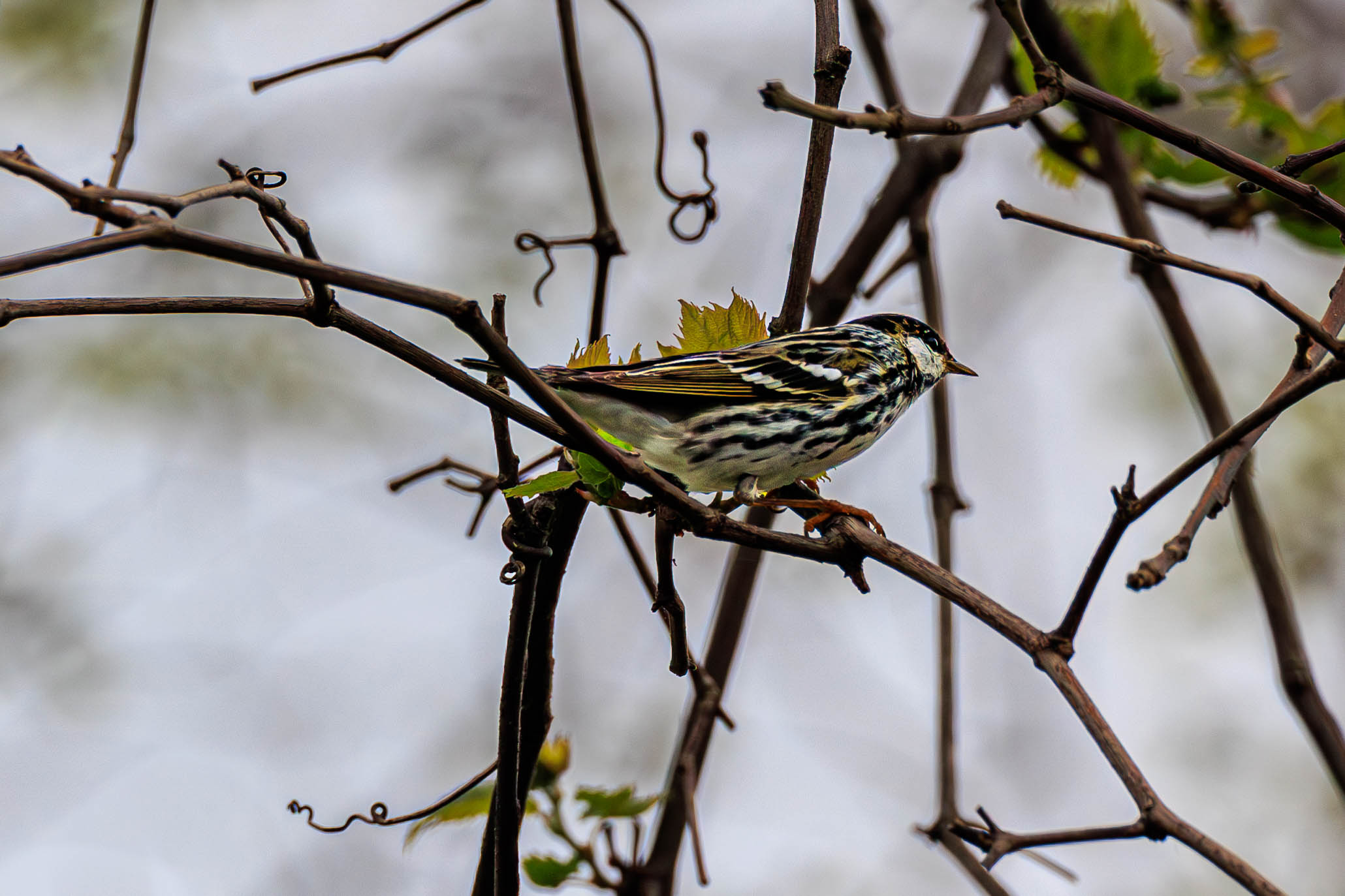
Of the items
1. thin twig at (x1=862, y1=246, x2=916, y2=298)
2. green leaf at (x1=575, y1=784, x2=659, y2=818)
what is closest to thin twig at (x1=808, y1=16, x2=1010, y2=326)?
thin twig at (x1=862, y1=246, x2=916, y2=298)

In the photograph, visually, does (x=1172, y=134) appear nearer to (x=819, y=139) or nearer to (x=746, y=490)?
(x=819, y=139)

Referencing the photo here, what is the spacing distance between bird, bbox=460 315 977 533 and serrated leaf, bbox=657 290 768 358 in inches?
7.5

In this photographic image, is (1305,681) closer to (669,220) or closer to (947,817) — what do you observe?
(947,817)

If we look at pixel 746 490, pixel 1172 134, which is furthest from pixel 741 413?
pixel 1172 134

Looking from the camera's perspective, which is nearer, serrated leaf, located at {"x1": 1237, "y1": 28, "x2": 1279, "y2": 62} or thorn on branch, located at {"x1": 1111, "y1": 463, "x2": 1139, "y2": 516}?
thorn on branch, located at {"x1": 1111, "y1": 463, "x2": 1139, "y2": 516}

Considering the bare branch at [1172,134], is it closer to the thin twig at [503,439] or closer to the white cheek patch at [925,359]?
the thin twig at [503,439]

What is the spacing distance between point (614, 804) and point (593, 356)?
993 mm

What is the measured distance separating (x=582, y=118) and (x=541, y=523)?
4.25 feet

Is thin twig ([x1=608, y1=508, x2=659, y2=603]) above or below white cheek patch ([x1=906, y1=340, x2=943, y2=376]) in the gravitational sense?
below

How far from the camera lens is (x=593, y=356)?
2021 mm

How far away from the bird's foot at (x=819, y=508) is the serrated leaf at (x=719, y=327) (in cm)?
34

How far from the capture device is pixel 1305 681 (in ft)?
7.93

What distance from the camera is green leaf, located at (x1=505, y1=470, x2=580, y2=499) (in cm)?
157

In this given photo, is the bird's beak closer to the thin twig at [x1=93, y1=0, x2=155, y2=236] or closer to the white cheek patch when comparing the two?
the white cheek patch
